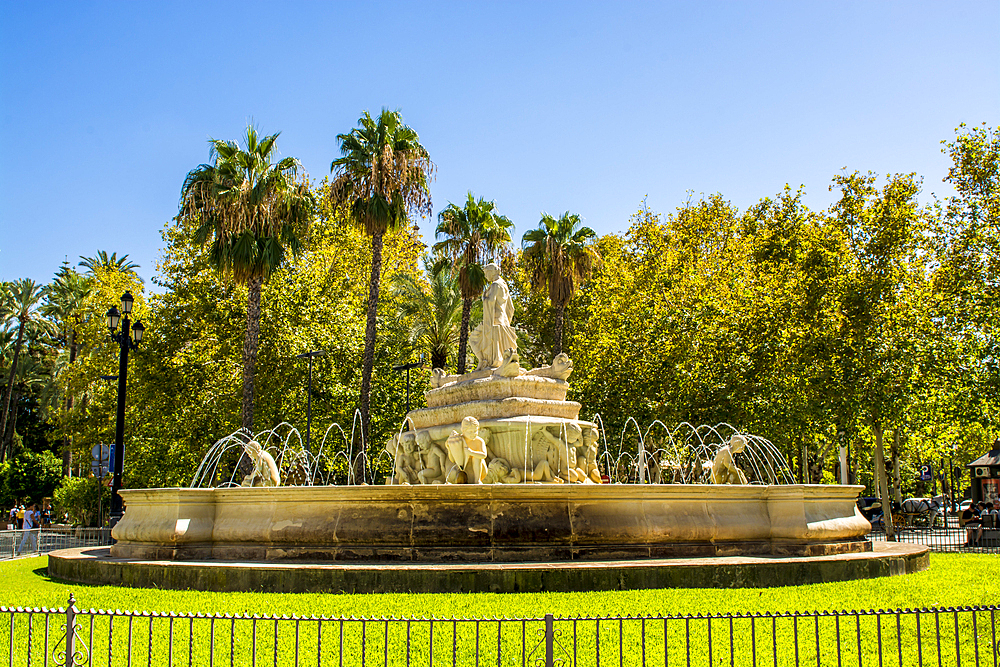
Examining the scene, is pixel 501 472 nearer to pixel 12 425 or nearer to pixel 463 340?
pixel 463 340

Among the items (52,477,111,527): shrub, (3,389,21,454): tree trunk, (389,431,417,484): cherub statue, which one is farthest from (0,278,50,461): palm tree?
(389,431,417,484): cherub statue

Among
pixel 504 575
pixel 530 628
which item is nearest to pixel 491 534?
pixel 504 575

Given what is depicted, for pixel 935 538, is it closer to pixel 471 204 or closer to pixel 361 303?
pixel 471 204

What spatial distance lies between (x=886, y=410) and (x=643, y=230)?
604 inches

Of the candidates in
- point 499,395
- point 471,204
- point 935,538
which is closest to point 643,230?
point 471,204

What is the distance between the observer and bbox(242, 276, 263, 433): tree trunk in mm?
25688

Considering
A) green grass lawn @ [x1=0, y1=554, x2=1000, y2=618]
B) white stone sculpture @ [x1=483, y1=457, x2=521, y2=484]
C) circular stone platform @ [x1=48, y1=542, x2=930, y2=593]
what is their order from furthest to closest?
white stone sculpture @ [x1=483, y1=457, x2=521, y2=484], circular stone platform @ [x1=48, y1=542, x2=930, y2=593], green grass lawn @ [x1=0, y1=554, x2=1000, y2=618]

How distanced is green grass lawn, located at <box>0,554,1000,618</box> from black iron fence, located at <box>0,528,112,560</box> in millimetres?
8139

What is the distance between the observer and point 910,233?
25891mm

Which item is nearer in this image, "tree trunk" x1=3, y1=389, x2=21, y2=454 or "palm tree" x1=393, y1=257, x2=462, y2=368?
"palm tree" x1=393, y1=257, x2=462, y2=368

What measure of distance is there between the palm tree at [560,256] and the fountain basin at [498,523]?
22.6 metres

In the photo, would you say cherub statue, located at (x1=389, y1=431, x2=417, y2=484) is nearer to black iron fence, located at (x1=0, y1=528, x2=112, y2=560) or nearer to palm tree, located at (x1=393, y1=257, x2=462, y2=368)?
black iron fence, located at (x1=0, y1=528, x2=112, y2=560)

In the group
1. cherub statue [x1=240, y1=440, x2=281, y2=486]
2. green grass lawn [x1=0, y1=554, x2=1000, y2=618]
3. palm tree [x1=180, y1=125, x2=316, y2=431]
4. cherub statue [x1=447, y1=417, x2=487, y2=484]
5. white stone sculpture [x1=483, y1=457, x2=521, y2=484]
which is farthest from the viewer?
palm tree [x1=180, y1=125, x2=316, y2=431]

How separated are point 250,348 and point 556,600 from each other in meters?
19.7
